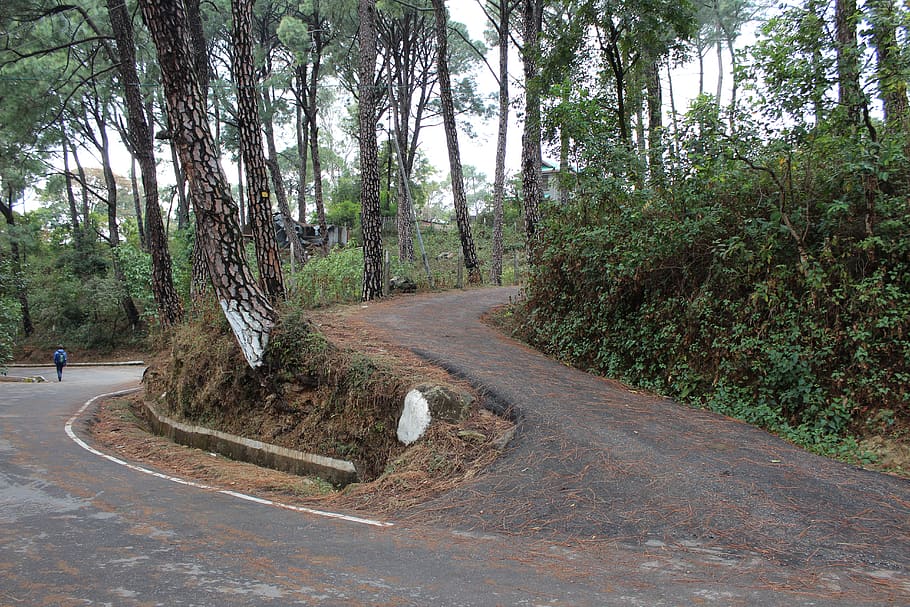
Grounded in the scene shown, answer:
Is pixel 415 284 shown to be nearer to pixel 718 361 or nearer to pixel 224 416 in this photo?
pixel 224 416

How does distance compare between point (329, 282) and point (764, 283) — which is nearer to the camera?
point (764, 283)

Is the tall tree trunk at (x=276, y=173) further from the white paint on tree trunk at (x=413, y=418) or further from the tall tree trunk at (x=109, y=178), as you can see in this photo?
A: the white paint on tree trunk at (x=413, y=418)

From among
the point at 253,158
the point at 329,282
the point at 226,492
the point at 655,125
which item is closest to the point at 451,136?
the point at 329,282

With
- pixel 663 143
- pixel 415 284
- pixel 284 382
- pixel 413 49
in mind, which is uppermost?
pixel 413 49

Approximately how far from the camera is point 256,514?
18.0ft

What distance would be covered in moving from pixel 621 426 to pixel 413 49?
32732 mm

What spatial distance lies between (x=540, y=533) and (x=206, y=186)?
7.01 meters

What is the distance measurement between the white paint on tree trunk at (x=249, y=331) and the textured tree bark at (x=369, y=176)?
8355 mm

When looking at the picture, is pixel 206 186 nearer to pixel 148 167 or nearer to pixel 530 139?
pixel 530 139

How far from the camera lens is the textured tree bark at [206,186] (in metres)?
8.88

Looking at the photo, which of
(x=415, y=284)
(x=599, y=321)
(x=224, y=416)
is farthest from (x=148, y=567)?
(x=415, y=284)

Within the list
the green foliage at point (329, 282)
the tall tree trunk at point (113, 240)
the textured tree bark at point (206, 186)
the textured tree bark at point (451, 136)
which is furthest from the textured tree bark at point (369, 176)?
the tall tree trunk at point (113, 240)

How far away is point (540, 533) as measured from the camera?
4.68m

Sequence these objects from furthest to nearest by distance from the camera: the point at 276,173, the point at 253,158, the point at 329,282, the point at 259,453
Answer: the point at 276,173 → the point at 329,282 → the point at 253,158 → the point at 259,453
